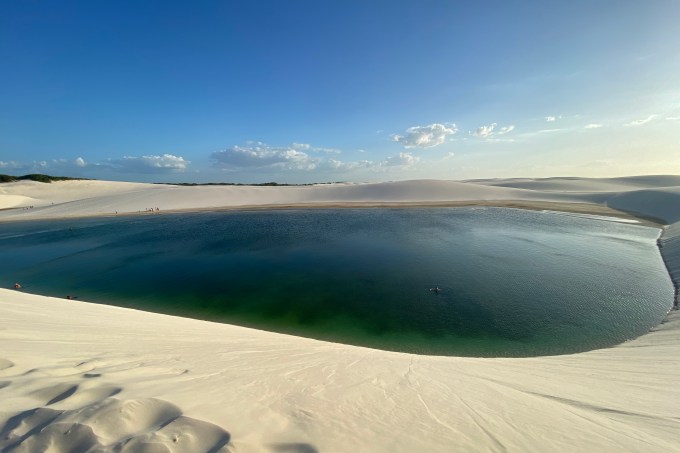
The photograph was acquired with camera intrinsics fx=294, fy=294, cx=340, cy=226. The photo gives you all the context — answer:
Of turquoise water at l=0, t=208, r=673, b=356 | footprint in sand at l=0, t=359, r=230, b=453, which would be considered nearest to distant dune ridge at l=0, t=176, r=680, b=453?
footprint in sand at l=0, t=359, r=230, b=453

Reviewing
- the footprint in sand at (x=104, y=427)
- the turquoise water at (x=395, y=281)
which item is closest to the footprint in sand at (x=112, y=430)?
the footprint in sand at (x=104, y=427)

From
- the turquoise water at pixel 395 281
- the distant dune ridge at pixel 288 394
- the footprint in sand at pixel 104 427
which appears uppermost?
the footprint in sand at pixel 104 427

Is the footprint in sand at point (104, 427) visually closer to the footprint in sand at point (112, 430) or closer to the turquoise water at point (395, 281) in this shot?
the footprint in sand at point (112, 430)

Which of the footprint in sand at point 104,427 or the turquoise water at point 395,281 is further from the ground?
the footprint in sand at point 104,427

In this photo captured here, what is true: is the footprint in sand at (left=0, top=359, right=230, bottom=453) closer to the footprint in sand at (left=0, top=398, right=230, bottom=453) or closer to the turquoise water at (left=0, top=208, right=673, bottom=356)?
the footprint in sand at (left=0, top=398, right=230, bottom=453)

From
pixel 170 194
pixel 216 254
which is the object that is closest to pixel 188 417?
pixel 216 254

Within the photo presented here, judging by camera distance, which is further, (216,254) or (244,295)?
(216,254)

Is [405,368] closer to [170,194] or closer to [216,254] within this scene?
[216,254]
